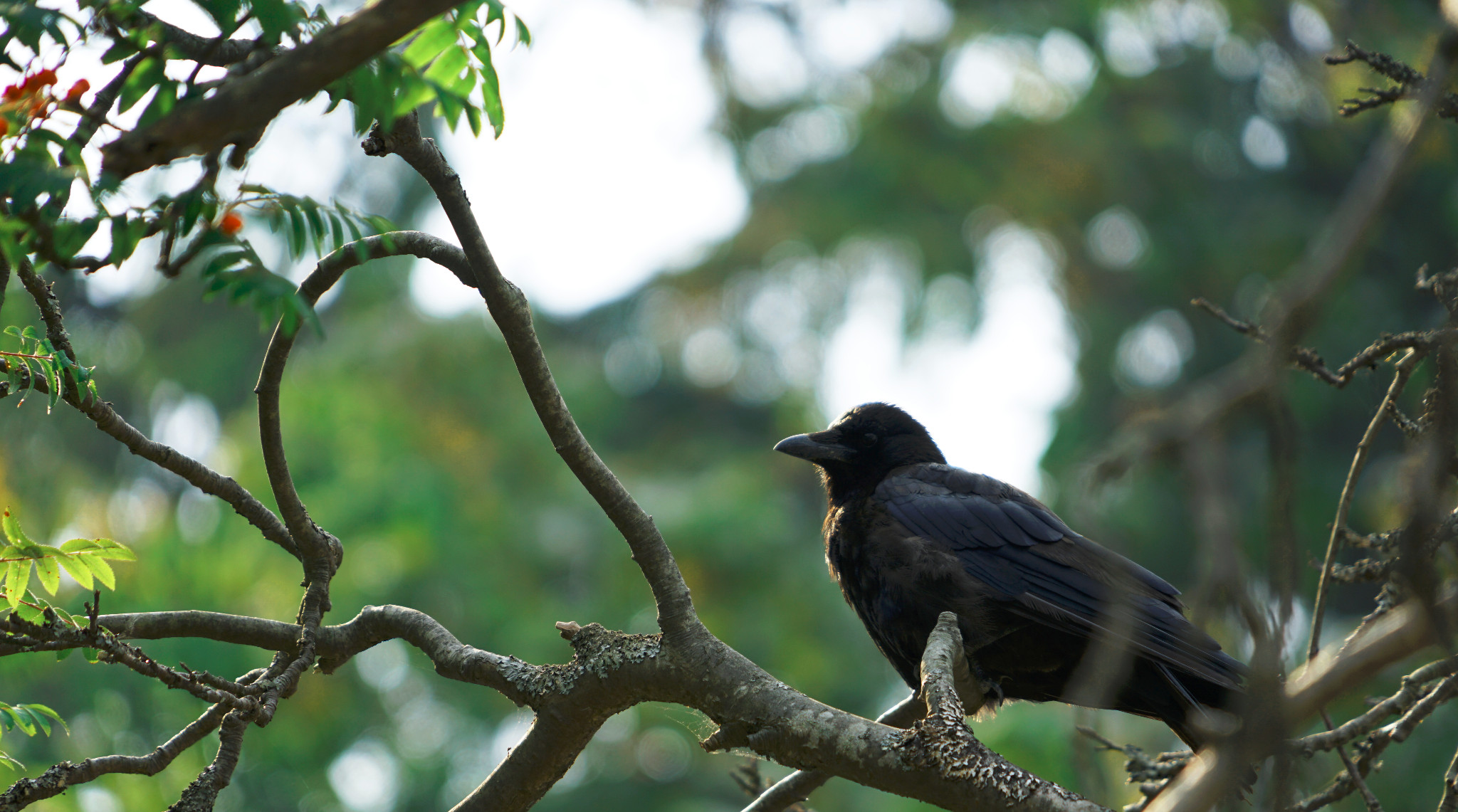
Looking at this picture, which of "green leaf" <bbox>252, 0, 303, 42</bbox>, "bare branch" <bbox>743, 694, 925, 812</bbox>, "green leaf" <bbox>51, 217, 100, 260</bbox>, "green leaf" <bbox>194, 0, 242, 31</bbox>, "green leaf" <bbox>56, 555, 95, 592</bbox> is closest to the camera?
"green leaf" <bbox>51, 217, 100, 260</bbox>

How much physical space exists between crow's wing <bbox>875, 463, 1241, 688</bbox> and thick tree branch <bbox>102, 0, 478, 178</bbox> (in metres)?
2.48

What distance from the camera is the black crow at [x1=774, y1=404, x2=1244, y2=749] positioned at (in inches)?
131

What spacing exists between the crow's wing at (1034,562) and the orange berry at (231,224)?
243 centimetres

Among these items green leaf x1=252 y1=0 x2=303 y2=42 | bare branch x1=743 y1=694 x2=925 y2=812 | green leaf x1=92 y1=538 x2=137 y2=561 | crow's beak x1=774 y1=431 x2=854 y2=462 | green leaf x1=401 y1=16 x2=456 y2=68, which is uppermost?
crow's beak x1=774 y1=431 x2=854 y2=462

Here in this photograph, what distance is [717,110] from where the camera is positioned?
629 inches

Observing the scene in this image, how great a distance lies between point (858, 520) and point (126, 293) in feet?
50.7

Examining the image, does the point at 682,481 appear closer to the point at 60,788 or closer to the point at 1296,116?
the point at 1296,116

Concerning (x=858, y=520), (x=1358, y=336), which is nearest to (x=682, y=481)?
(x=1358, y=336)

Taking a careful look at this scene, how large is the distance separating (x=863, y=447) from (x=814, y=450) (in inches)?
9.8

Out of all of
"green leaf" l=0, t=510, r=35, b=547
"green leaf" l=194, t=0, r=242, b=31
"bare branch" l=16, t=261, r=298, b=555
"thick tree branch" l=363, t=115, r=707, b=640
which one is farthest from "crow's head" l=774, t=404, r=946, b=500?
"green leaf" l=194, t=0, r=242, b=31

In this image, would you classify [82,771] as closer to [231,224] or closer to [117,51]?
[231,224]

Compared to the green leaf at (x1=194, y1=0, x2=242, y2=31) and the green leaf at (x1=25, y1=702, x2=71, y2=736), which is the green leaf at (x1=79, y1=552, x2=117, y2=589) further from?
the green leaf at (x1=194, y1=0, x2=242, y2=31)

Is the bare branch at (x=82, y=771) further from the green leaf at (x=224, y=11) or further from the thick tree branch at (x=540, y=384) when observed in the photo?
the green leaf at (x=224, y=11)

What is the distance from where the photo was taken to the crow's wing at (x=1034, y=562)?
10.6 ft
